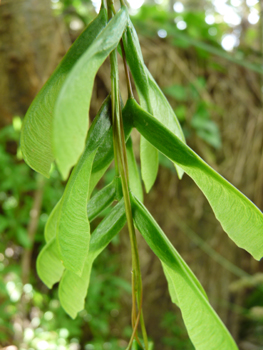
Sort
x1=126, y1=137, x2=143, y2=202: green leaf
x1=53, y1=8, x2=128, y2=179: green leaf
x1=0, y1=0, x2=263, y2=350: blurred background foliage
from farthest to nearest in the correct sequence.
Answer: x1=0, y1=0, x2=263, y2=350: blurred background foliage < x1=126, y1=137, x2=143, y2=202: green leaf < x1=53, y1=8, x2=128, y2=179: green leaf

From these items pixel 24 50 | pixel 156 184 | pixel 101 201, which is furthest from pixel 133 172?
pixel 156 184

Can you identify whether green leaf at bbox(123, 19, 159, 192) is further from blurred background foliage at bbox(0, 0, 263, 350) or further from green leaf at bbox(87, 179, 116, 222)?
blurred background foliage at bbox(0, 0, 263, 350)

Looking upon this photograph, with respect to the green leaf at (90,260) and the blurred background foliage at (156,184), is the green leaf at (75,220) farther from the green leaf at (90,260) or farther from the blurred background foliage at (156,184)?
the blurred background foliage at (156,184)

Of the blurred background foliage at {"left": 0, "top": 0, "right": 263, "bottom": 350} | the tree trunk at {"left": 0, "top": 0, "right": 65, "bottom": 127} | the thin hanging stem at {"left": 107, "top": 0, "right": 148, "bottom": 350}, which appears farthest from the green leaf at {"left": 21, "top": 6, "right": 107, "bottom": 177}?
the tree trunk at {"left": 0, "top": 0, "right": 65, "bottom": 127}

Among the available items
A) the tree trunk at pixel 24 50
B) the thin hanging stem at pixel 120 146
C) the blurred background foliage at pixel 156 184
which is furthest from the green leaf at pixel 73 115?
the tree trunk at pixel 24 50

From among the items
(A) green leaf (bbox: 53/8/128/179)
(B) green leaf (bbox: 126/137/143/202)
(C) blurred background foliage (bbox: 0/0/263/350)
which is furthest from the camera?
(C) blurred background foliage (bbox: 0/0/263/350)

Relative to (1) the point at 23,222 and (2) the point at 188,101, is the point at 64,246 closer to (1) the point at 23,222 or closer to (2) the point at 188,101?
(1) the point at 23,222
